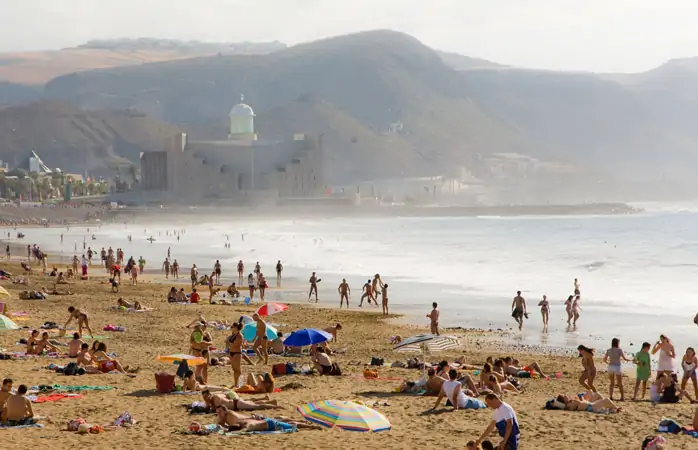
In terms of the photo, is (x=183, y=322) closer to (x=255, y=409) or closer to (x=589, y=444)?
(x=255, y=409)

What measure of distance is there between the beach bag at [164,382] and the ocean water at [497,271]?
1011 centimetres

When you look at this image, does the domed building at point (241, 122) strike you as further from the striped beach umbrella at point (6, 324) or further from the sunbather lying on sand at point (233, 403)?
the sunbather lying on sand at point (233, 403)

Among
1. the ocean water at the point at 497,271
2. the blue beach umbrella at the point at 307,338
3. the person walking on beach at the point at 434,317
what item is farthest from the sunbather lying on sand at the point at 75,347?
the ocean water at the point at 497,271

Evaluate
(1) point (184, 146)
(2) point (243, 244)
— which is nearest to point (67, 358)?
(2) point (243, 244)

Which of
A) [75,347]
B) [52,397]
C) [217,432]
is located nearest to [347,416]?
[217,432]

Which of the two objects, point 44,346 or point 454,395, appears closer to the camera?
point 454,395

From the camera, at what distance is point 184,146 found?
153125mm

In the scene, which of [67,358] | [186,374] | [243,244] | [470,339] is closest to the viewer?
[186,374]

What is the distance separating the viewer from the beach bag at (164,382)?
1442cm

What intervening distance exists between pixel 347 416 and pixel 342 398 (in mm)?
2132

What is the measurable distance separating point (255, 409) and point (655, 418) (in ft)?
17.4

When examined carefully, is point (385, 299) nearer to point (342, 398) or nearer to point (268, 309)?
point (268, 309)

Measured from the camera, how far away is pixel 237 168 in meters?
163

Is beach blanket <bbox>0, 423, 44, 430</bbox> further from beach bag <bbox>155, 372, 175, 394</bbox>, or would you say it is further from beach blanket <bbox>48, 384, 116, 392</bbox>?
beach bag <bbox>155, 372, 175, 394</bbox>
